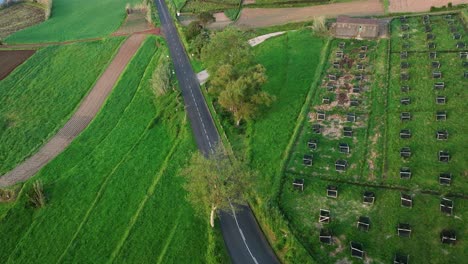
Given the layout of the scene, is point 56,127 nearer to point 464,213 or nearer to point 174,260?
point 174,260

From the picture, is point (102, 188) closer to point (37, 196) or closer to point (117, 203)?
point (117, 203)

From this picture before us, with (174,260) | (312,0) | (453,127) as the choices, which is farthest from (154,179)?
(312,0)

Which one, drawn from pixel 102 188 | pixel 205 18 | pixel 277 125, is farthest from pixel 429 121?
pixel 205 18

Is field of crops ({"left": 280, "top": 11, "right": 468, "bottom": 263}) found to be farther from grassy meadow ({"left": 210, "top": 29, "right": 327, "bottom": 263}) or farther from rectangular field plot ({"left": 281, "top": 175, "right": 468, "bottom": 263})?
grassy meadow ({"left": 210, "top": 29, "right": 327, "bottom": 263})

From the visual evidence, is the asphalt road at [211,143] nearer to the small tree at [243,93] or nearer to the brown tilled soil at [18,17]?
the small tree at [243,93]

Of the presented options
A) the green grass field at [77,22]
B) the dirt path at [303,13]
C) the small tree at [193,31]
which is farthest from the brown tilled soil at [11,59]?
the dirt path at [303,13]

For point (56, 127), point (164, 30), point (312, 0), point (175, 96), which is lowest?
point (56, 127)
